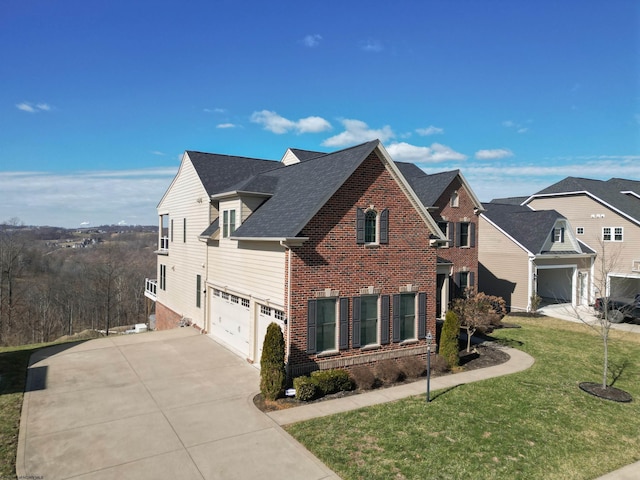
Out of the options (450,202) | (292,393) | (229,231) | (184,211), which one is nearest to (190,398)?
(292,393)

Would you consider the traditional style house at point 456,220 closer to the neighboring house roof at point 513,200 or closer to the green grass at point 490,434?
the green grass at point 490,434

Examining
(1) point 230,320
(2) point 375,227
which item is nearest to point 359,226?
(2) point 375,227

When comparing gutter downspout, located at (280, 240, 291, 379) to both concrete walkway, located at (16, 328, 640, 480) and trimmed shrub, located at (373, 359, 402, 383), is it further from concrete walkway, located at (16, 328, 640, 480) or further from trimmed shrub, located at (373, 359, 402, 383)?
trimmed shrub, located at (373, 359, 402, 383)

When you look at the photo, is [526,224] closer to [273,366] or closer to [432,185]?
[432,185]

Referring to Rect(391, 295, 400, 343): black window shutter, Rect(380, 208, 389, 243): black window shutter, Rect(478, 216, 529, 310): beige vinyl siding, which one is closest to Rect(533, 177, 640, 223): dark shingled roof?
Rect(478, 216, 529, 310): beige vinyl siding

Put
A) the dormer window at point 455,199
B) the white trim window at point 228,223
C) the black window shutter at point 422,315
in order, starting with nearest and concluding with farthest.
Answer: the black window shutter at point 422,315 < the white trim window at point 228,223 < the dormer window at point 455,199

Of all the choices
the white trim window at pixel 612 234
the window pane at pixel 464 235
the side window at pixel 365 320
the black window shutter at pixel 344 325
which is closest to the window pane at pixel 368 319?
the side window at pixel 365 320
